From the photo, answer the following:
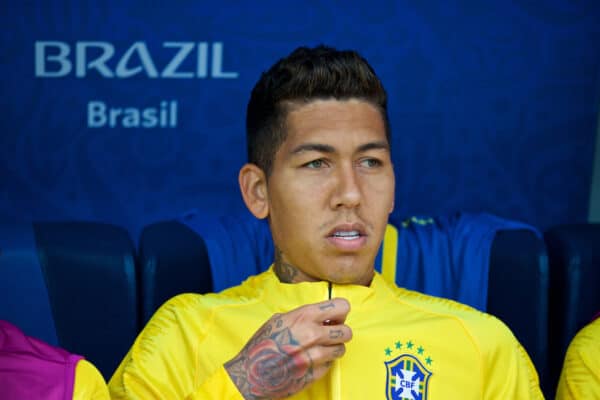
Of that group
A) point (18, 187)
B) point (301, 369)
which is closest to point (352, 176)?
point (301, 369)

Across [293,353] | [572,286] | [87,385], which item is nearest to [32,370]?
[87,385]

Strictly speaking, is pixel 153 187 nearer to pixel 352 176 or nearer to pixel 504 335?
pixel 352 176

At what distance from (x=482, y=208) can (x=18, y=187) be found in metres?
1.30

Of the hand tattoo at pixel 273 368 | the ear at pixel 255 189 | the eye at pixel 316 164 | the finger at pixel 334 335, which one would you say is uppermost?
the eye at pixel 316 164

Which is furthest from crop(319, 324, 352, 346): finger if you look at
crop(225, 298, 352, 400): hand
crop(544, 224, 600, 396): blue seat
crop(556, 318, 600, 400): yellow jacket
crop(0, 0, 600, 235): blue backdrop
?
crop(0, 0, 600, 235): blue backdrop

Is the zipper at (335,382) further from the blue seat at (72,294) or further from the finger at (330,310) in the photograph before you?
the blue seat at (72,294)

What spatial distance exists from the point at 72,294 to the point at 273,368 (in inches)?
28.1

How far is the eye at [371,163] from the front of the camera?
5.91 feet

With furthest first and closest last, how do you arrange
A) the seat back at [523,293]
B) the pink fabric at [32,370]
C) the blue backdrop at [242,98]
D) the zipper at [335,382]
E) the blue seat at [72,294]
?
the blue backdrop at [242,98]
the seat back at [523,293]
the blue seat at [72,294]
the zipper at [335,382]
the pink fabric at [32,370]

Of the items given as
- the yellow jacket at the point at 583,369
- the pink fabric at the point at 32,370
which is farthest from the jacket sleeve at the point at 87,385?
the yellow jacket at the point at 583,369

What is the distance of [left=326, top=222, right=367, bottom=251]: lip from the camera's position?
5.65 ft

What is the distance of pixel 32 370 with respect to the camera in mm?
1507

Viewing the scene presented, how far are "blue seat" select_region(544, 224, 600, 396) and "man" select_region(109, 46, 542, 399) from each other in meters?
0.51

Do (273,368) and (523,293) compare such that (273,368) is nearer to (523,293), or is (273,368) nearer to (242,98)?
(523,293)
